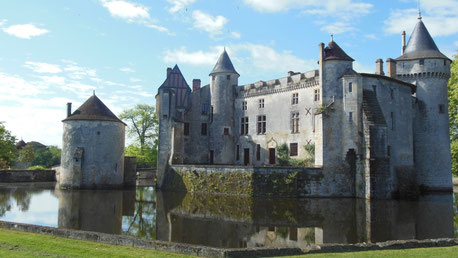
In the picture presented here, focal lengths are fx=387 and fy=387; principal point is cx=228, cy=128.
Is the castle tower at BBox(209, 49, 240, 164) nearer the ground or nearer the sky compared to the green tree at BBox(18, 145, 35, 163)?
nearer the sky

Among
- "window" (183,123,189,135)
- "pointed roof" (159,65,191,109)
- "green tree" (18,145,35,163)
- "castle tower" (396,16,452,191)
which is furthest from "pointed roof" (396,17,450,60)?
"green tree" (18,145,35,163)

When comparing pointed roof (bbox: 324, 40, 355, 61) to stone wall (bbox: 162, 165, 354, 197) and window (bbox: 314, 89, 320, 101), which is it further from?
stone wall (bbox: 162, 165, 354, 197)

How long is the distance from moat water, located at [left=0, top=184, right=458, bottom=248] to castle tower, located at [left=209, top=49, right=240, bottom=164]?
12.5 metres

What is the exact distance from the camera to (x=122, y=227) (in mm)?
13984

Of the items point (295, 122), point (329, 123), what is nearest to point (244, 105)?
point (295, 122)

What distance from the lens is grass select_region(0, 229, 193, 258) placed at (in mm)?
8240

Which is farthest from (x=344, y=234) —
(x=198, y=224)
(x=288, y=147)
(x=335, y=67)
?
(x=288, y=147)

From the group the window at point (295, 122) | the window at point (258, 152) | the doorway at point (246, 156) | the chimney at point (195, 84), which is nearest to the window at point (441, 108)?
the window at point (295, 122)

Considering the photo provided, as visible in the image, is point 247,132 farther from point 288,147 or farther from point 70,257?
point 70,257

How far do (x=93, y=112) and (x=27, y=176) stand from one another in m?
11.5

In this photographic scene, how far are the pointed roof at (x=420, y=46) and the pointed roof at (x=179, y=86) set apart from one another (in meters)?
18.5

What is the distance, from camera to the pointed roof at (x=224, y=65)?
3497 centimetres

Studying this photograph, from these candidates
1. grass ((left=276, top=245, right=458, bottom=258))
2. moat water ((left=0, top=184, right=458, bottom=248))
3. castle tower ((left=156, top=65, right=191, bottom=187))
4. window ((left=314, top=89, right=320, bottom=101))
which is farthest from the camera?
castle tower ((left=156, top=65, right=191, bottom=187))

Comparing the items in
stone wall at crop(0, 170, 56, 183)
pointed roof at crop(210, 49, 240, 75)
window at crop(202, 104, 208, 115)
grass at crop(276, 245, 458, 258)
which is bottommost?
grass at crop(276, 245, 458, 258)
